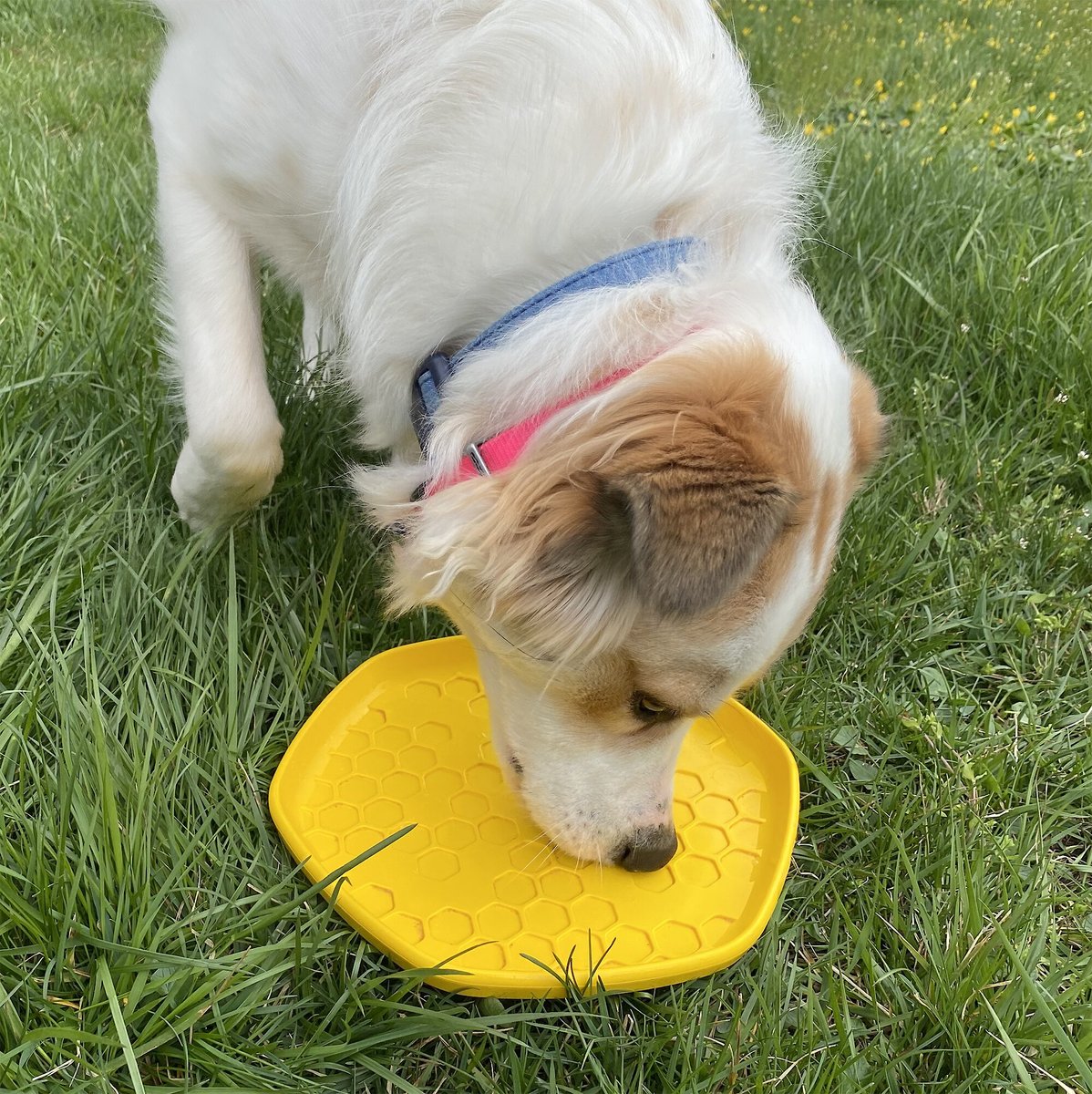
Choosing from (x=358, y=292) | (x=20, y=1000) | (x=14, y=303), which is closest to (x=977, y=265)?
(x=358, y=292)

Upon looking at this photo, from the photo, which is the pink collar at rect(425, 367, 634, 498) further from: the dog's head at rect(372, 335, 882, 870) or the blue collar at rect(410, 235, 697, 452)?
the blue collar at rect(410, 235, 697, 452)

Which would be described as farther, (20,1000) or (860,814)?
(860,814)

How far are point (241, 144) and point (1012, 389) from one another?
281 cm

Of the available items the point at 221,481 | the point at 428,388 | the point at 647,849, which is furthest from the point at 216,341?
the point at 647,849

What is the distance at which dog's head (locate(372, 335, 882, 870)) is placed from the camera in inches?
57.3

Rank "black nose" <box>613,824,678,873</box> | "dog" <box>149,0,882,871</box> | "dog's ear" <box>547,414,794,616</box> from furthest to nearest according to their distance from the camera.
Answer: "black nose" <box>613,824,678,873</box> < "dog" <box>149,0,882,871</box> < "dog's ear" <box>547,414,794,616</box>

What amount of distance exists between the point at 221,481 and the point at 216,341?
0.34m

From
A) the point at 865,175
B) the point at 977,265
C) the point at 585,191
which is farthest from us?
the point at 865,175

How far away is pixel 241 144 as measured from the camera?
2133 millimetres

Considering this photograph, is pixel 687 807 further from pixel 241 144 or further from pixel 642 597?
pixel 241 144

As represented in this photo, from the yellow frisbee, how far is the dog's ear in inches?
33.9

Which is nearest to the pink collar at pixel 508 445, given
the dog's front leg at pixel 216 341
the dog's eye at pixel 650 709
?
the dog's eye at pixel 650 709

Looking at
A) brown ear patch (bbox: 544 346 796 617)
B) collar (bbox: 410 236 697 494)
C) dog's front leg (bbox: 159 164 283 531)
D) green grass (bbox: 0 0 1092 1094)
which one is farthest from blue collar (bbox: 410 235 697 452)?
green grass (bbox: 0 0 1092 1094)

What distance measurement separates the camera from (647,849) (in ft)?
6.73
